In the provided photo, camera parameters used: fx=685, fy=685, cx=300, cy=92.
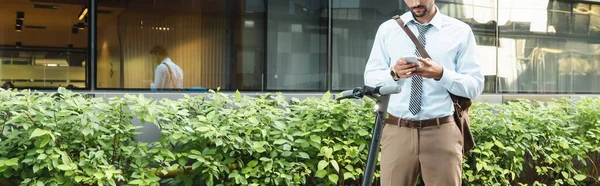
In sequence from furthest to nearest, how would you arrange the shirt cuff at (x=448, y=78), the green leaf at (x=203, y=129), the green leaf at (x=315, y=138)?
the green leaf at (x=315, y=138)
the green leaf at (x=203, y=129)
the shirt cuff at (x=448, y=78)

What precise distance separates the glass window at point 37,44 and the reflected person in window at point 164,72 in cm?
79

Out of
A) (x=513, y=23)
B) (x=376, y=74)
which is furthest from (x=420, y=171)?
(x=513, y=23)

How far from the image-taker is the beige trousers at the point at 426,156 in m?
3.61

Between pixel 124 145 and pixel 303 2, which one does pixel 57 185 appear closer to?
pixel 124 145

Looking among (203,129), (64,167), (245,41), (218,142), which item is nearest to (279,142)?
(218,142)

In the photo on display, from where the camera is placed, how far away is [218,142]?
495cm

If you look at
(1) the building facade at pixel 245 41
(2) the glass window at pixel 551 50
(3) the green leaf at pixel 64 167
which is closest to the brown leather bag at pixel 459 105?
(3) the green leaf at pixel 64 167

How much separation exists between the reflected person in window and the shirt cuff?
156 inches

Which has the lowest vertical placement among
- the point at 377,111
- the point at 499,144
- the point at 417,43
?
the point at 499,144

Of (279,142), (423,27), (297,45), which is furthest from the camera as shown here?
(297,45)

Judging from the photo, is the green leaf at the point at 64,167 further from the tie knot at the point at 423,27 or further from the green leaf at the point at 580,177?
the green leaf at the point at 580,177

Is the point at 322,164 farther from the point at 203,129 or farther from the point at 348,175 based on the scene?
the point at 203,129

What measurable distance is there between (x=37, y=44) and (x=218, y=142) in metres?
2.26

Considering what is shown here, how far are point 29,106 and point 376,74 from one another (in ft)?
8.09
